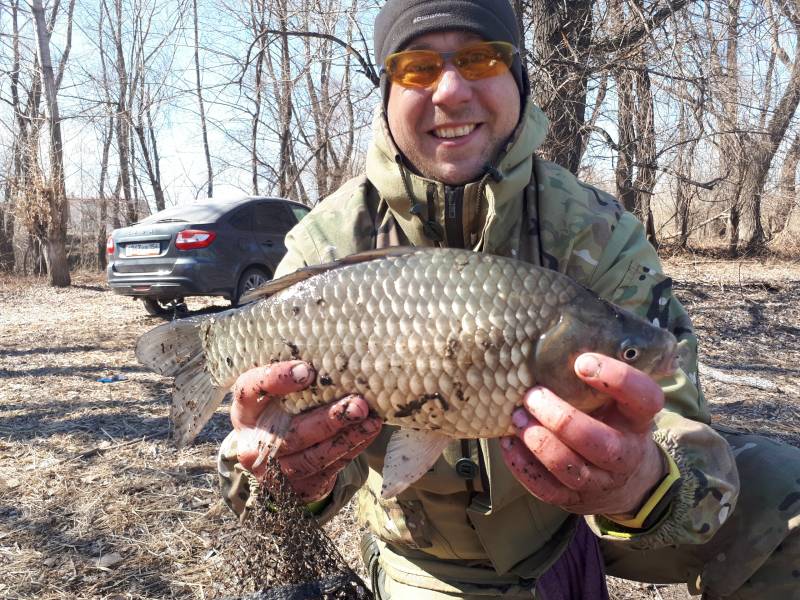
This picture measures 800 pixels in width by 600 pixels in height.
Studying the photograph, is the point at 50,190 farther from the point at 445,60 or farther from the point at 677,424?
the point at 677,424

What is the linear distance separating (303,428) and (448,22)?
1.04 m

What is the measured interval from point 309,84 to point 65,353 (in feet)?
17.1

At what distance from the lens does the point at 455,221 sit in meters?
1.61

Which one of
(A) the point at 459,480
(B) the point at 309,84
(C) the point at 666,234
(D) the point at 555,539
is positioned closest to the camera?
(A) the point at 459,480

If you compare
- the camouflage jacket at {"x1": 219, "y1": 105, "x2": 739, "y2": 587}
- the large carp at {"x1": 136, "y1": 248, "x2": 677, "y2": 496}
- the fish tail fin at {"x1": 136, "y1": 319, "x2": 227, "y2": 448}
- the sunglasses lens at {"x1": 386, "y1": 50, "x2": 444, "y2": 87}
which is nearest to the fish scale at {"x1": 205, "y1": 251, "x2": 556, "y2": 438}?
the large carp at {"x1": 136, "y1": 248, "x2": 677, "y2": 496}

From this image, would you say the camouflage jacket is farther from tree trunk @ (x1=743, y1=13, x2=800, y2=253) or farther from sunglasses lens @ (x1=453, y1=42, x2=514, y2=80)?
tree trunk @ (x1=743, y1=13, x2=800, y2=253)

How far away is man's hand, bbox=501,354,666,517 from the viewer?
109 cm

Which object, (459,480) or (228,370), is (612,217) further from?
(228,370)

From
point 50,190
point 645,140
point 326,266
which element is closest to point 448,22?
point 326,266

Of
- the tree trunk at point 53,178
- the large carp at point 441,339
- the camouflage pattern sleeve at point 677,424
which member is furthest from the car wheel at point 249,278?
the tree trunk at point 53,178

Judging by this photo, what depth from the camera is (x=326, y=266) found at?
1.27 m

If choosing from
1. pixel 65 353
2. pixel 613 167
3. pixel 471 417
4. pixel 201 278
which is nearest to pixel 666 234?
pixel 613 167

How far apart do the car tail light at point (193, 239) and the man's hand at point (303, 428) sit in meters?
5.06

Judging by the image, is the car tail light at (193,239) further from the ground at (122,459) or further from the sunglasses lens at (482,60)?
the sunglasses lens at (482,60)
